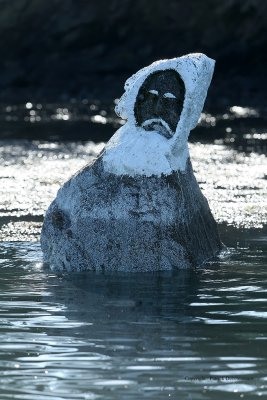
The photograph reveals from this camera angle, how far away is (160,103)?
35.2 feet

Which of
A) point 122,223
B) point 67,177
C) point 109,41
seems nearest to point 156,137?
point 122,223

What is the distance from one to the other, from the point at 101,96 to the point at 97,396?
70.5 ft

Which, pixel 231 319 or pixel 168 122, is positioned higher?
pixel 168 122

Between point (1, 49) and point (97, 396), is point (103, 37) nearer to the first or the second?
point (1, 49)

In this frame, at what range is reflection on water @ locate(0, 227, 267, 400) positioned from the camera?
7.32m

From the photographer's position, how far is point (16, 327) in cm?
870

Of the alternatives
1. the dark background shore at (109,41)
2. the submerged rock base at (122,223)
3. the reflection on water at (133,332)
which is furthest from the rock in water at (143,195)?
the dark background shore at (109,41)

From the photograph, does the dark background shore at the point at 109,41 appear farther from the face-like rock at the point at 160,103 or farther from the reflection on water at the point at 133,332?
the reflection on water at the point at 133,332

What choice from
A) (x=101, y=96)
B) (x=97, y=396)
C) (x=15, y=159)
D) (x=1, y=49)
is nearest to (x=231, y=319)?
(x=97, y=396)

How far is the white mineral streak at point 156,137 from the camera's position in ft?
34.5

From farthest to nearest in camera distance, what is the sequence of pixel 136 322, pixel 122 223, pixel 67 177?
pixel 67 177 < pixel 122 223 < pixel 136 322

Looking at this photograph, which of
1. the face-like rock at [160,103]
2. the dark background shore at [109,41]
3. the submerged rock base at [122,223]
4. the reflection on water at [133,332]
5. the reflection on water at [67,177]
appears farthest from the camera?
the dark background shore at [109,41]

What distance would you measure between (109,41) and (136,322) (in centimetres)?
2117

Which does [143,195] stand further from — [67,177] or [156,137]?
[67,177]
